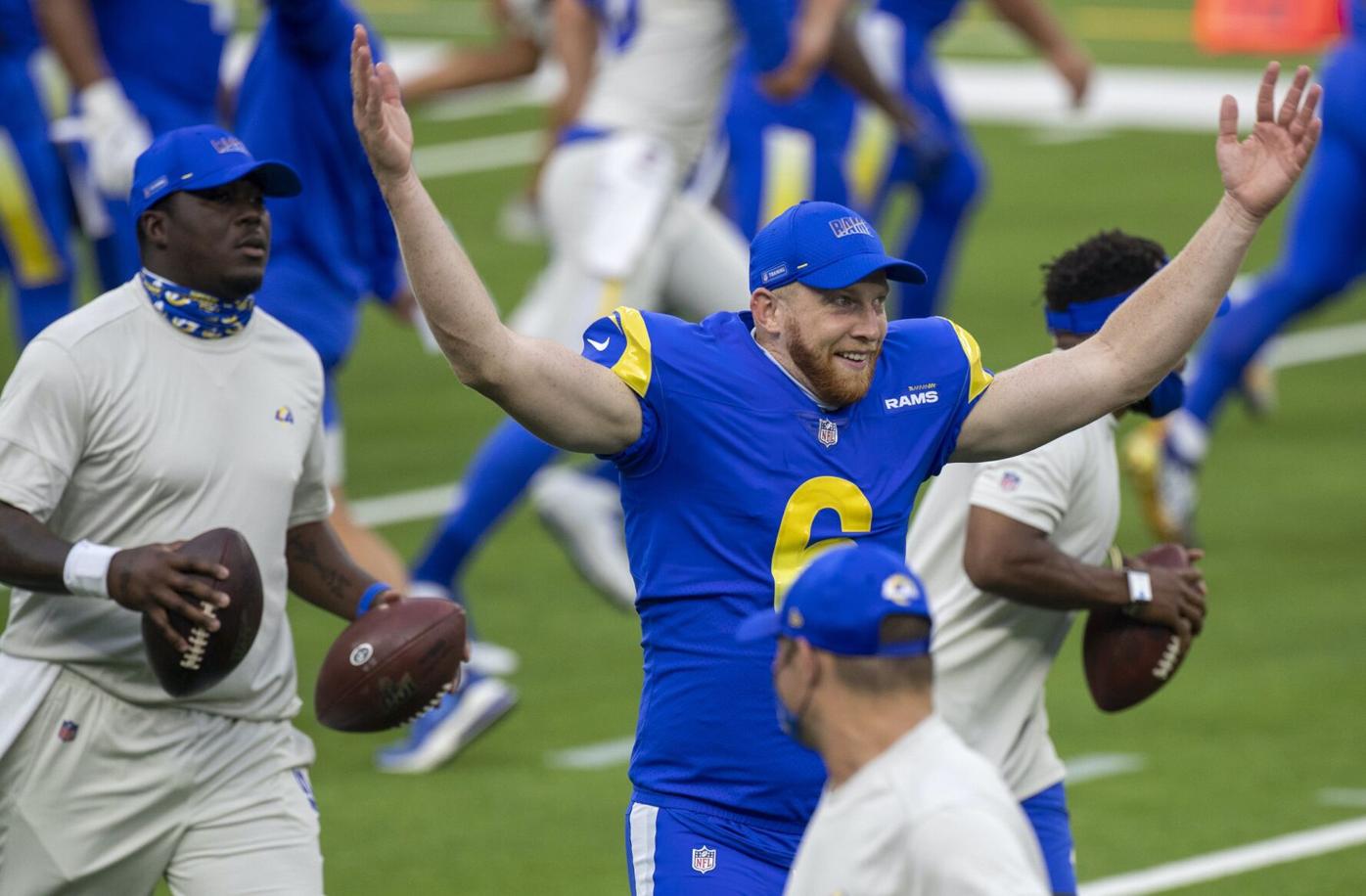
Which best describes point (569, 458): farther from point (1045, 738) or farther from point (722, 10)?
point (1045, 738)

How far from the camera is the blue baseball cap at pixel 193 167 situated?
240 inches

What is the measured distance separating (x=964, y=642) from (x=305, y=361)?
5.53 feet

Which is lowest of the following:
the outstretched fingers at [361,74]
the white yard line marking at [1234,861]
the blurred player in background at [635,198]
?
the white yard line marking at [1234,861]

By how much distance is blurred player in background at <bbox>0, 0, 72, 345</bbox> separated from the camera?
406 inches

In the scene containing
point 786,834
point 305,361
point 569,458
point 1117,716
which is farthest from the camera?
point 569,458

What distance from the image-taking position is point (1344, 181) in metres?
11.5

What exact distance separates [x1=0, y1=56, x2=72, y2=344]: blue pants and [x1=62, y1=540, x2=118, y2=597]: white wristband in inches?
190

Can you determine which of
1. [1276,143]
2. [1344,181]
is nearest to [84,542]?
[1276,143]

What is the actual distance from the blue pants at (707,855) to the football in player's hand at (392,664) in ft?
3.37

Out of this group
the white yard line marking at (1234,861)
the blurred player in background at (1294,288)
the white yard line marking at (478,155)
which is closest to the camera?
the white yard line marking at (1234,861)

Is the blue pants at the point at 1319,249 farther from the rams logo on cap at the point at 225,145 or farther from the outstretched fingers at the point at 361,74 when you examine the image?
the outstretched fingers at the point at 361,74

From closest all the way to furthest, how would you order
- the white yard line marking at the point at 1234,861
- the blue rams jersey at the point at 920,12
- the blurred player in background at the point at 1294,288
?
the white yard line marking at the point at 1234,861 < the blurred player in background at the point at 1294,288 < the blue rams jersey at the point at 920,12

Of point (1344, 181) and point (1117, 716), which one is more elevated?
point (1344, 181)

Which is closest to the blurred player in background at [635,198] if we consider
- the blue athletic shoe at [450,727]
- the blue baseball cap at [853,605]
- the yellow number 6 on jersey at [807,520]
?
the blue athletic shoe at [450,727]
